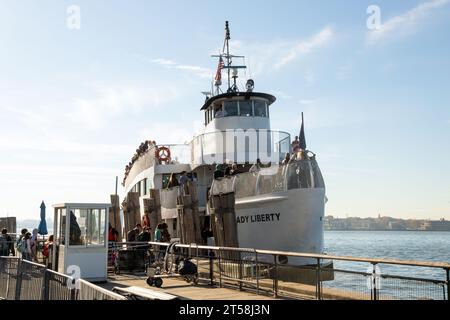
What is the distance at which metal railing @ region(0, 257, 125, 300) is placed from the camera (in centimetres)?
662

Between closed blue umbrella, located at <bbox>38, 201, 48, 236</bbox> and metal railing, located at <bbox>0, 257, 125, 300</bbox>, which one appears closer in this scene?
metal railing, located at <bbox>0, 257, 125, 300</bbox>

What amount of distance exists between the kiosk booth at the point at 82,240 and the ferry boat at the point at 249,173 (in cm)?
626

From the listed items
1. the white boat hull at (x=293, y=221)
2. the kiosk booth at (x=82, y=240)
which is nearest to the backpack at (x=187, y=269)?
the kiosk booth at (x=82, y=240)

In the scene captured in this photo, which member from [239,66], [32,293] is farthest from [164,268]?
[239,66]

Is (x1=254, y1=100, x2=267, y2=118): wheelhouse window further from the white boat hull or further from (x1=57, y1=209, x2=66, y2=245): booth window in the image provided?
(x1=57, y1=209, x2=66, y2=245): booth window

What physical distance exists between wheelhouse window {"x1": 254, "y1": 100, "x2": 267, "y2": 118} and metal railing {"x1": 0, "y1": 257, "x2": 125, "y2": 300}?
15812 millimetres

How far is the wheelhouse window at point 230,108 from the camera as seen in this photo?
24781 mm

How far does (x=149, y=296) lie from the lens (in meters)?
7.39

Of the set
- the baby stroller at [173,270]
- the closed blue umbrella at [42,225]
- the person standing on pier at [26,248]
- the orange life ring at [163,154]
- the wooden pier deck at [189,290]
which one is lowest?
the wooden pier deck at [189,290]

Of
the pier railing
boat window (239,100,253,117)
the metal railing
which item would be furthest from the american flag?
the metal railing

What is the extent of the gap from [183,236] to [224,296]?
831 cm

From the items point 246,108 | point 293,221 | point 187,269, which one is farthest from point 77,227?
point 246,108

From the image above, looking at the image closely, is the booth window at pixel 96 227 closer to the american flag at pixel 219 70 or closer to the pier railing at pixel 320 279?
the pier railing at pixel 320 279

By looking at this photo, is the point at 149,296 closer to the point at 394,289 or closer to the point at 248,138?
the point at 394,289
